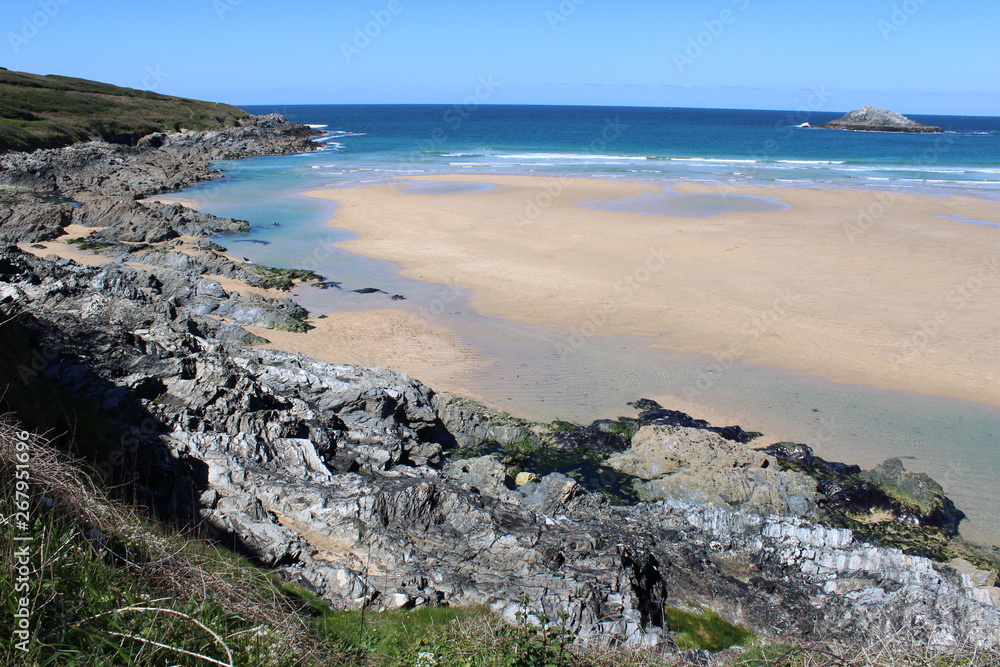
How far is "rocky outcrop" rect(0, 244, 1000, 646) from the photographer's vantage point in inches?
233

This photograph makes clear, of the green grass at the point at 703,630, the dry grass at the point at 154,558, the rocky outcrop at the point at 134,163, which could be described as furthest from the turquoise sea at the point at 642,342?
the dry grass at the point at 154,558

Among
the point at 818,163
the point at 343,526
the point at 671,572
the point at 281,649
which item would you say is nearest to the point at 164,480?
the point at 343,526

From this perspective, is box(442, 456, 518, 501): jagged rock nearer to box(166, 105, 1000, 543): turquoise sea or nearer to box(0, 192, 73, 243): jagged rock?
box(166, 105, 1000, 543): turquoise sea

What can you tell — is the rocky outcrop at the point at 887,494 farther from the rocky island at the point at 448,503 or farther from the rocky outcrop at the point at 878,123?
the rocky outcrop at the point at 878,123

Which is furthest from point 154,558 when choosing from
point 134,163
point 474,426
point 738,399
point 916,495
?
point 134,163

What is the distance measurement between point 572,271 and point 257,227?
13.7 m

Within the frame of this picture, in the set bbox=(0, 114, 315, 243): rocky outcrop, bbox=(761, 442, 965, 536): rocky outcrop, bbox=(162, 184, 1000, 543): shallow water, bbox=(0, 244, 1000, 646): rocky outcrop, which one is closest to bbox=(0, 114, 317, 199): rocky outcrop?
bbox=(0, 114, 315, 243): rocky outcrop

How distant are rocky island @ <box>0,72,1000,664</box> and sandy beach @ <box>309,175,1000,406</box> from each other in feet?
14.3

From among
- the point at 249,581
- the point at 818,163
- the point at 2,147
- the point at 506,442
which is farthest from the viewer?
the point at 818,163

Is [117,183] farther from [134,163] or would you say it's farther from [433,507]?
[433,507]

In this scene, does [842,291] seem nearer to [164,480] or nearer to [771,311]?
[771,311]

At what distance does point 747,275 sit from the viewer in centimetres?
1939

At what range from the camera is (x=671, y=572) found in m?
6.62

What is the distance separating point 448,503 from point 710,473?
12.1 ft
